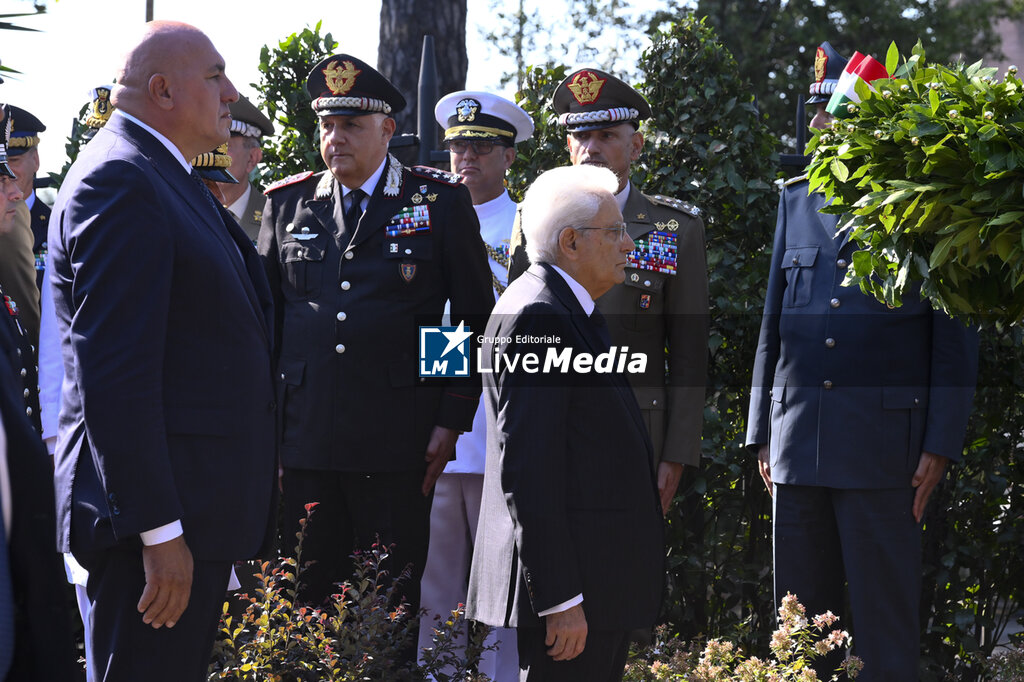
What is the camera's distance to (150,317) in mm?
2684

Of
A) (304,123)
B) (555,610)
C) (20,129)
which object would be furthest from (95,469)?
(20,129)

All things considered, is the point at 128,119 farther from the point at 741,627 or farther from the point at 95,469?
the point at 741,627

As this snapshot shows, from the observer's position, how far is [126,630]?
272cm

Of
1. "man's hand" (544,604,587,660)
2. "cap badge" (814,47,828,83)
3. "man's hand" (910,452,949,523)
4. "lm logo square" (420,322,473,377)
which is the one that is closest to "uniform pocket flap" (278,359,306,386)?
"lm logo square" (420,322,473,377)

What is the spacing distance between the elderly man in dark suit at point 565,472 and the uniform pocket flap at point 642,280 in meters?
1.29

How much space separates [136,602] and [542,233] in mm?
1433

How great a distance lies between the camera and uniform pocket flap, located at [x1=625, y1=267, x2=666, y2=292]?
4.65m

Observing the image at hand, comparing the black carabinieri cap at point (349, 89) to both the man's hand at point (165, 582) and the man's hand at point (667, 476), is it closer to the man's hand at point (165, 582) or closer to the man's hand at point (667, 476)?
the man's hand at point (667, 476)

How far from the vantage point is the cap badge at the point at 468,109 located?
5391 millimetres

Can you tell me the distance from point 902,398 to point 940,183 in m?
1.33

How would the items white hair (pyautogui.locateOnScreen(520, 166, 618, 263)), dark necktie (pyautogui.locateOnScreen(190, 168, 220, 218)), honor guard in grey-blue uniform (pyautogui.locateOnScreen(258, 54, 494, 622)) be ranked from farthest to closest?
honor guard in grey-blue uniform (pyautogui.locateOnScreen(258, 54, 494, 622)) < white hair (pyautogui.locateOnScreen(520, 166, 618, 263)) < dark necktie (pyautogui.locateOnScreen(190, 168, 220, 218))

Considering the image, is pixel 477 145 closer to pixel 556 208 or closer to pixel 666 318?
pixel 666 318

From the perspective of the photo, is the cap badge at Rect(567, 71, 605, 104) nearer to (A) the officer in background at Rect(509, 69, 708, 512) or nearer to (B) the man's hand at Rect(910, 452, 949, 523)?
(A) the officer in background at Rect(509, 69, 708, 512)

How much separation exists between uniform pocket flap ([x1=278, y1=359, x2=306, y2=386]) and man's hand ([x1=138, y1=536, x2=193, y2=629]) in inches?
68.7
